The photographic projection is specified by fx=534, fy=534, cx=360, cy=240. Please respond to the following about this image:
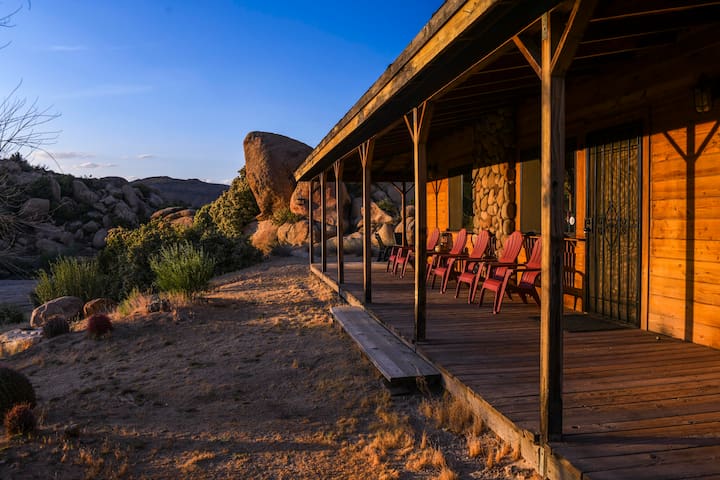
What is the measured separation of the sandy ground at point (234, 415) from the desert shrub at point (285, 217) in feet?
46.1

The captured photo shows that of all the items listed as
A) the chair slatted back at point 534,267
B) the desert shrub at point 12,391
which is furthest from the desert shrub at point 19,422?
the chair slatted back at point 534,267

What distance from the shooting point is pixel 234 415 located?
4008mm

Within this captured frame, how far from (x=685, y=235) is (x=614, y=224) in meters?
0.89

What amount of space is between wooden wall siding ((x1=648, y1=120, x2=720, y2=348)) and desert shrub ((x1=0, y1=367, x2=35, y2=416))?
5.40 meters

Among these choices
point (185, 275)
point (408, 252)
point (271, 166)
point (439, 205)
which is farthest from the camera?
point (271, 166)

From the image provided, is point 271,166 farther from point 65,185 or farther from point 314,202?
point 65,185

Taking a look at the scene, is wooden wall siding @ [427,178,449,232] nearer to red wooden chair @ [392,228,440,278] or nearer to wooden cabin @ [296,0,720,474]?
red wooden chair @ [392,228,440,278]

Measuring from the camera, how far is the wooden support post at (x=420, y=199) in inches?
183

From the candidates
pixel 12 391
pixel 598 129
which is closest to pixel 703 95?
pixel 598 129

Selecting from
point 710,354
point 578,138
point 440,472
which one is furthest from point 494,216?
point 440,472

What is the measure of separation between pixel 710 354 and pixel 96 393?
202 inches

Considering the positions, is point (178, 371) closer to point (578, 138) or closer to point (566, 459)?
point (566, 459)

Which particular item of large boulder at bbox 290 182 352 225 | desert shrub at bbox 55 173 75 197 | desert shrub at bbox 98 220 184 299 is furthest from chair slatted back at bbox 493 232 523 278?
desert shrub at bbox 55 173 75 197

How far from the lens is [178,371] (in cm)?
536
